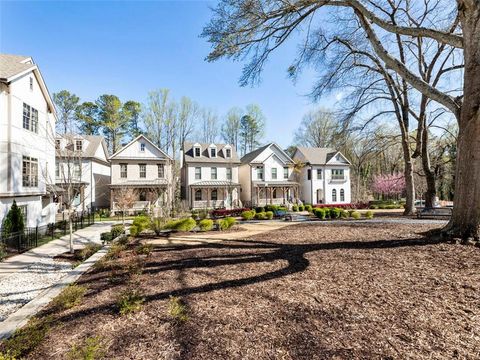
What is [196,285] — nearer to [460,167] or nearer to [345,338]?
[345,338]

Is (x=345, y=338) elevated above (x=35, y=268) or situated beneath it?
elevated above

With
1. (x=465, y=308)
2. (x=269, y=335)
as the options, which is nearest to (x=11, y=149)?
(x=269, y=335)

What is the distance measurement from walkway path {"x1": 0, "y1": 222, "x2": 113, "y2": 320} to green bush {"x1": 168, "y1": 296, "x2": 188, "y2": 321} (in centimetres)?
353

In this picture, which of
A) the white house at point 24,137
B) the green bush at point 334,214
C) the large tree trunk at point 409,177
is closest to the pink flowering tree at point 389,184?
the large tree trunk at point 409,177

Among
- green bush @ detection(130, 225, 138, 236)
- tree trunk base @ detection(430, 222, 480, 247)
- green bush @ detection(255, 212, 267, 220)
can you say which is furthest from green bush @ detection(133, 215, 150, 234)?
tree trunk base @ detection(430, 222, 480, 247)

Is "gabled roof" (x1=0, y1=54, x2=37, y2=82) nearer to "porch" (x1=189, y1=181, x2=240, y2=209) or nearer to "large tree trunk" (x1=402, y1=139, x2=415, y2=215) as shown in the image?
"porch" (x1=189, y1=181, x2=240, y2=209)

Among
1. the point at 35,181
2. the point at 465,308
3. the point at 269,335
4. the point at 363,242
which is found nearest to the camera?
the point at 269,335

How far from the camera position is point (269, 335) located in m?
3.18

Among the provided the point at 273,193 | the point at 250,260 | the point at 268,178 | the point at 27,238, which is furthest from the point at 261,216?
the point at 27,238

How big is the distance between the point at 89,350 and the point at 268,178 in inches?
1155

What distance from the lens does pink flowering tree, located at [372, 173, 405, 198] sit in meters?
38.4

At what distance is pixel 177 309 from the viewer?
12.8 ft

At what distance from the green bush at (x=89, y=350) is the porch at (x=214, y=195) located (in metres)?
24.8

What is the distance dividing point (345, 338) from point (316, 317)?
0.56m
